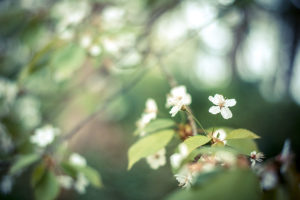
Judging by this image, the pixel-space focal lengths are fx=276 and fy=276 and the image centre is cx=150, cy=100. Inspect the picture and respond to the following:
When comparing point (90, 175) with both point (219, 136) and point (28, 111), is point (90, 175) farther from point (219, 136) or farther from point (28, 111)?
point (28, 111)

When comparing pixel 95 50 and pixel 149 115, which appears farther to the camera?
pixel 95 50

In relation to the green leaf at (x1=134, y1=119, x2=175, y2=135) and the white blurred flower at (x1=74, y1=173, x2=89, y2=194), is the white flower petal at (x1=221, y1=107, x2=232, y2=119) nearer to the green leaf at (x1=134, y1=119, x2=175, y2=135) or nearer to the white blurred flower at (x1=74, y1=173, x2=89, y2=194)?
the green leaf at (x1=134, y1=119, x2=175, y2=135)

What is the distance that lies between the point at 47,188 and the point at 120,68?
67cm

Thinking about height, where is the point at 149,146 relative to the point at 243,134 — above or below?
above

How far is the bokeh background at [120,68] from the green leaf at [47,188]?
47 centimetres

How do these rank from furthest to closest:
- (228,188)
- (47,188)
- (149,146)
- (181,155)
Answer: (47,188)
(149,146)
(181,155)
(228,188)

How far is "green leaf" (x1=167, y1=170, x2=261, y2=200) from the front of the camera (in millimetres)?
515

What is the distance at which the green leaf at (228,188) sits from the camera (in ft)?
1.69

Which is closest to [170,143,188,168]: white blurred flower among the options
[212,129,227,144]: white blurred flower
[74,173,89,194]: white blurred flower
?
[212,129,227,144]: white blurred flower

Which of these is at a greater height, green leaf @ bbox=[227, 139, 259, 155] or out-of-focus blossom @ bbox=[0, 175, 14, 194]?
out-of-focus blossom @ bbox=[0, 175, 14, 194]

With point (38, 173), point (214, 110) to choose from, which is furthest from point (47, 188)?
point (214, 110)

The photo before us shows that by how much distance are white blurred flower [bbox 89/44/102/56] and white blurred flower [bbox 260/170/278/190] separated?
3.28 ft

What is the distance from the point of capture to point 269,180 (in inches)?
22.8

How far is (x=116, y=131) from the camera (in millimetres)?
6570
